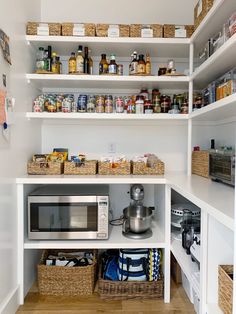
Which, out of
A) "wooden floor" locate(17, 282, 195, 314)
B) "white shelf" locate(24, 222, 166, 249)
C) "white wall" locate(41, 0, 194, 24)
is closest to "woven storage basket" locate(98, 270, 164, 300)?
"wooden floor" locate(17, 282, 195, 314)

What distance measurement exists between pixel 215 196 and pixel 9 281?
1.32 m

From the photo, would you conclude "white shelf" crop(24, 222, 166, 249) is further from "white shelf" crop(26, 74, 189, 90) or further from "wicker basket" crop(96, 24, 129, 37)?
"wicker basket" crop(96, 24, 129, 37)

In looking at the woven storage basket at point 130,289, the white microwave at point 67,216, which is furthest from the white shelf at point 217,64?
the woven storage basket at point 130,289

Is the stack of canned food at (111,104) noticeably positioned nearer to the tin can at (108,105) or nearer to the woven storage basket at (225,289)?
the tin can at (108,105)

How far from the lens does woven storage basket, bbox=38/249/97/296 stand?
6.12 ft

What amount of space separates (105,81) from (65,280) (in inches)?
57.7

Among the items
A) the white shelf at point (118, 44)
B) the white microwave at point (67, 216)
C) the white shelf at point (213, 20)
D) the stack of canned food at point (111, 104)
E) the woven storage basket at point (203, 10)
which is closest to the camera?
the white shelf at point (213, 20)

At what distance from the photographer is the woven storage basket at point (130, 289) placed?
184cm

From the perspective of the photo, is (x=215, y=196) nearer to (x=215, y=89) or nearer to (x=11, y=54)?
(x=215, y=89)

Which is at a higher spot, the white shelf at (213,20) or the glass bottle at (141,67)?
the white shelf at (213,20)

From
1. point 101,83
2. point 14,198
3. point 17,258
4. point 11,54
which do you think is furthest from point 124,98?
point 17,258

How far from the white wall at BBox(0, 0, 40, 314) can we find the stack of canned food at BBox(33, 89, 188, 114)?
0.16 metres

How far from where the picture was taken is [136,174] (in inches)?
79.7

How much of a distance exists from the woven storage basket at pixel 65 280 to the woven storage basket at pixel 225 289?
1.06 m
